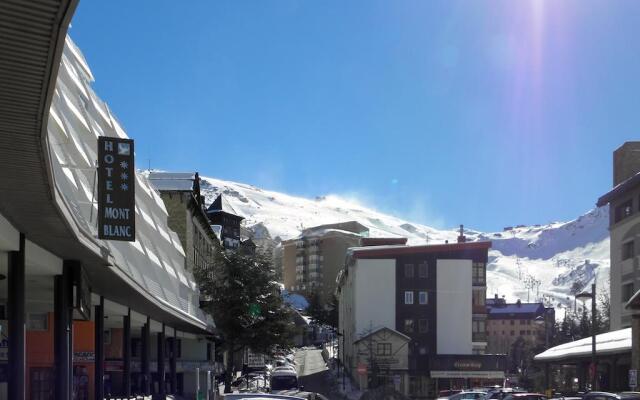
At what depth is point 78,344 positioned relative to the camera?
3581cm

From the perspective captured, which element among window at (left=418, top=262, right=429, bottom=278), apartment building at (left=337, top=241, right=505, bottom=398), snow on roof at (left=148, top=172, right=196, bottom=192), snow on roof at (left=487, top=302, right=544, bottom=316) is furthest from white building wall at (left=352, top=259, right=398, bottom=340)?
snow on roof at (left=487, top=302, right=544, bottom=316)

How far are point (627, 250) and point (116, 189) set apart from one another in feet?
174

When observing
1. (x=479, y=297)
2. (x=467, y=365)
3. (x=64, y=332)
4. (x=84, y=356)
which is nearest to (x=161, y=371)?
(x=84, y=356)

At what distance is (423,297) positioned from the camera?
263 ft

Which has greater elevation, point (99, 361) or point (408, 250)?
point (408, 250)

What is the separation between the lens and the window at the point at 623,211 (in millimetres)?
65812

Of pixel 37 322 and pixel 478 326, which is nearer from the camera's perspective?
pixel 37 322

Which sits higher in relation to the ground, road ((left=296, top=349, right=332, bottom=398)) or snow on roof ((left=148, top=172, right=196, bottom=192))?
snow on roof ((left=148, top=172, right=196, bottom=192))

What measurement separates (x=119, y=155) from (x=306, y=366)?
8629cm

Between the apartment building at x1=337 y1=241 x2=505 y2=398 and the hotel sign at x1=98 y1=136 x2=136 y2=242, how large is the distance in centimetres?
5548

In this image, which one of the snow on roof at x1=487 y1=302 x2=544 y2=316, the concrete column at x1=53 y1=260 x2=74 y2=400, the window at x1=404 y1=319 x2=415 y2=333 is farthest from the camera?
the snow on roof at x1=487 y1=302 x2=544 y2=316

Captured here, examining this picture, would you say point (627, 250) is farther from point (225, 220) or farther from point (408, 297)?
point (225, 220)

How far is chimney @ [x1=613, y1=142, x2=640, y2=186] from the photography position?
72.4m

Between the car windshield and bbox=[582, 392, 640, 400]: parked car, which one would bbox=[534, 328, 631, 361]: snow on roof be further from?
the car windshield
